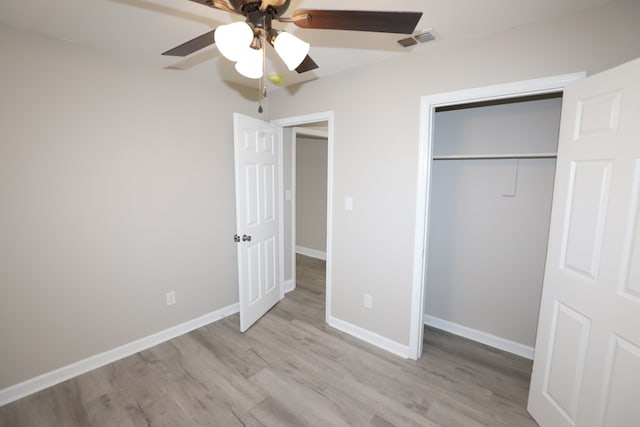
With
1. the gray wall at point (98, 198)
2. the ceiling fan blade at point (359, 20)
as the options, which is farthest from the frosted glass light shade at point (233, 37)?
the gray wall at point (98, 198)

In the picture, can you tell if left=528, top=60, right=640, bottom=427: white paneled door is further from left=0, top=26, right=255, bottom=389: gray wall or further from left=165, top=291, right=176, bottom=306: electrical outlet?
left=165, top=291, right=176, bottom=306: electrical outlet

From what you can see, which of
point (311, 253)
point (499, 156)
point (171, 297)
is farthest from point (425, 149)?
point (311, 253)

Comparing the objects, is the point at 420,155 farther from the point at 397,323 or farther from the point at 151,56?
the point at 151,56

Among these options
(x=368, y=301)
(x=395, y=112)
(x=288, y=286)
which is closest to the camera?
(x=395, y=112)

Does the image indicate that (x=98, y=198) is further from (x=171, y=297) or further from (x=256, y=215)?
(x=256, y=215)

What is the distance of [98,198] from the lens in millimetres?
2186

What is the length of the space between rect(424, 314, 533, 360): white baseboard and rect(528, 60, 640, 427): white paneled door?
31.4 inches

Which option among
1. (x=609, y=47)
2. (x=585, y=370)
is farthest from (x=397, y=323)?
(x=609, y=47)

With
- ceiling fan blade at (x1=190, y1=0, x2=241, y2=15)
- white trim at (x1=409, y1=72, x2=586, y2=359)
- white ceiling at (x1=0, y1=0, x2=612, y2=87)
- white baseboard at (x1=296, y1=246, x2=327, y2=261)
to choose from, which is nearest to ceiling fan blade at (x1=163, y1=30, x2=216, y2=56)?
ceiling fan blade at (x1=190, y1=0, x2=241, y2=15)

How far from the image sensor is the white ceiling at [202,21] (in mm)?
1538

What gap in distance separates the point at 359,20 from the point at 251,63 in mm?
503

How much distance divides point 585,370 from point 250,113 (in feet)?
10.8

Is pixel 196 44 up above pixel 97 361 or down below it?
above

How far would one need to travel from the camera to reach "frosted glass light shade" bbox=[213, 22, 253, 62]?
104 cm
